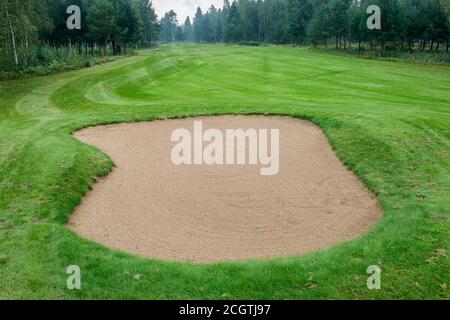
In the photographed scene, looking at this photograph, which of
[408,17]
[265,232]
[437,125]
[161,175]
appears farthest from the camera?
[408,17]

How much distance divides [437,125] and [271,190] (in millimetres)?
11046

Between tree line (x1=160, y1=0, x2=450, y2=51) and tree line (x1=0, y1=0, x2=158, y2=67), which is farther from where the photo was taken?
tree line (x1=160, y1=0, x2=450, y2=51)

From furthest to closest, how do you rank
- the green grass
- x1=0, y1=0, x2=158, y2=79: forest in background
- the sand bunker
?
x1=0, y1=0, x2=158, y2=79: forest in background, the sand bunker, the green grass

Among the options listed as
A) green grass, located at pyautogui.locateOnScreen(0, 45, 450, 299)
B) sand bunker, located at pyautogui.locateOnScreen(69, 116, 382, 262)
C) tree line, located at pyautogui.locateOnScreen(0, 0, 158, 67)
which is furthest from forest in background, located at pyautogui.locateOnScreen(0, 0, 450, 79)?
sand bunker, located at pyautogui.locateOnScreen(69, 116, 382, 262)

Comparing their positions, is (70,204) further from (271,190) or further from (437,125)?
(437,125)

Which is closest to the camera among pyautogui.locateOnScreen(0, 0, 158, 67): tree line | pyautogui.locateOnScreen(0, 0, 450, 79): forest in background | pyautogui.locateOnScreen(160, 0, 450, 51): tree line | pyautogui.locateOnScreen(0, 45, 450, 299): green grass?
pyautogui.locateOnScreen(0, 45, 450, 299): green grass

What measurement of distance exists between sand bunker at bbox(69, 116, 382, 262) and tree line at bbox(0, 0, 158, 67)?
31.7 m

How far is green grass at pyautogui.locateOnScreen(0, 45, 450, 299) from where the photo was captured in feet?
30.2

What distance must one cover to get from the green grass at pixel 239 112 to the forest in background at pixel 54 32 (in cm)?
1023

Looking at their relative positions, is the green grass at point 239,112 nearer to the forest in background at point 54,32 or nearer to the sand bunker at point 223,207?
the sand bunker at point 223,207

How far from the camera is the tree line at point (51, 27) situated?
4319 cm

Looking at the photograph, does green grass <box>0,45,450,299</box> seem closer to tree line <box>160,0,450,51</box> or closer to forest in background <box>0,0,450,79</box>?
forest in background <box>0,0,450,79</box>
